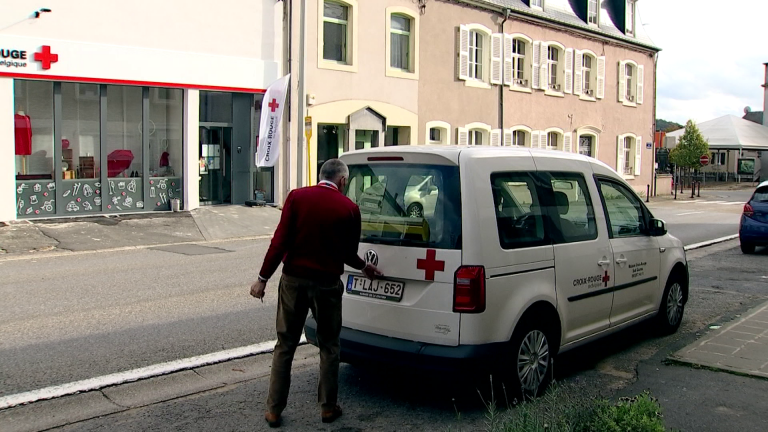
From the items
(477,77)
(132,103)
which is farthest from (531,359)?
(477,77)

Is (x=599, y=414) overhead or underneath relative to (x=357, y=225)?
underneath

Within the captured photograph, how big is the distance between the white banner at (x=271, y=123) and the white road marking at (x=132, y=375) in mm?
13533

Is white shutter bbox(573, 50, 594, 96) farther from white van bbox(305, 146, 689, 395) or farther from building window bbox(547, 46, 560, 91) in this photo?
white van bbox(305, 146, 689, 395)

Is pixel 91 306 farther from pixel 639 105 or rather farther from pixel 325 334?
pixel 639 105

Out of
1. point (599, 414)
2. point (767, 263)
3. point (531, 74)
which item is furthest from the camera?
point (531, 74)

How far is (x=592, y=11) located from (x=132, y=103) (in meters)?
22.6

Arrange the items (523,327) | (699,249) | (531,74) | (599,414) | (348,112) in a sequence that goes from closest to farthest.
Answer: (599,414) → (523,327) → (699,249) → (348,112) → (531,74)

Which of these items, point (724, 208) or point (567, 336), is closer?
point (567, 336)

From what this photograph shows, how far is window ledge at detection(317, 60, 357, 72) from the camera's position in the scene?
21.7 metres

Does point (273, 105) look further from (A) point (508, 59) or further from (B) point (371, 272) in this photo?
(B) point (371, 272)

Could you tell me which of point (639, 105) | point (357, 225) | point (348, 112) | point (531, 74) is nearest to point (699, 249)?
point (348, 112)

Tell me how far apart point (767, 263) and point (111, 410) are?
478 inches

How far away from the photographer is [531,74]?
2977 centimetres

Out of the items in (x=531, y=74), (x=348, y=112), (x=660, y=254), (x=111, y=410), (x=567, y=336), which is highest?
(x=531, y=74)
